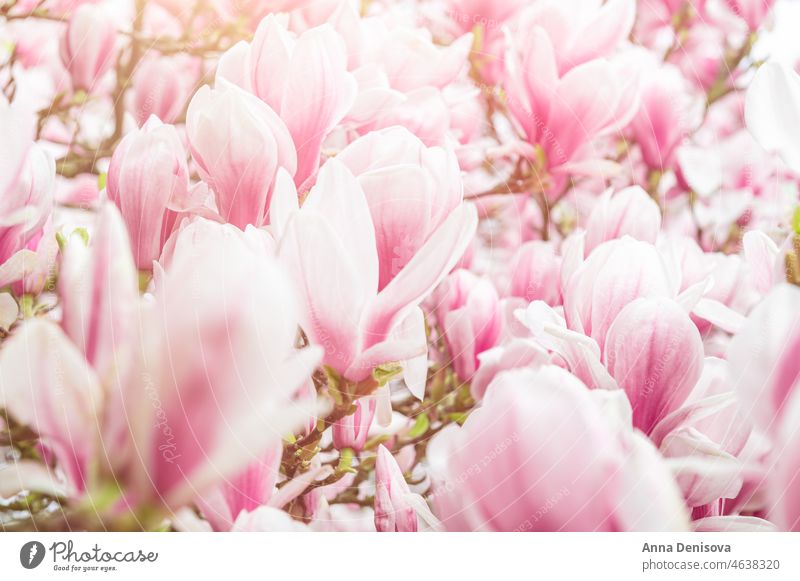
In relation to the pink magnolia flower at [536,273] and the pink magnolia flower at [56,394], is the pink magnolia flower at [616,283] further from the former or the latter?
the pink magnolia flower at [56,394]

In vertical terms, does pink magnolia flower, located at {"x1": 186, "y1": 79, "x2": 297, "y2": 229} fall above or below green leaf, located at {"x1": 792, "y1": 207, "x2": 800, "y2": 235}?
above

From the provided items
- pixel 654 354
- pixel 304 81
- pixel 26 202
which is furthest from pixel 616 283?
pixel 26 202

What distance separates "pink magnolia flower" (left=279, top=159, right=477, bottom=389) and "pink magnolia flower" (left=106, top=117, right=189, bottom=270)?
0.06 metres

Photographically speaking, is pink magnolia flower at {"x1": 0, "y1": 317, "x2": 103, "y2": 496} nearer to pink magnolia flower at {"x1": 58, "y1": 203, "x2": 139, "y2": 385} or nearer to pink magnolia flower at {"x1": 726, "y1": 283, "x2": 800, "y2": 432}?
pink magnolia flower at {"x1": 58, "y1": 203, "x2": 139, "y2": 385}

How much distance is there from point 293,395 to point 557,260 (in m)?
0.13

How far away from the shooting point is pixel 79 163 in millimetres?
302

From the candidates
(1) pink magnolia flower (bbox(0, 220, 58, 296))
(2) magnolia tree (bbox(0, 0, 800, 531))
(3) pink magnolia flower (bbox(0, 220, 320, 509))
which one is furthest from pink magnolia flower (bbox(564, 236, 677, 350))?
(1) pink magnolia flower (bbox(0, 220, 58, 296))

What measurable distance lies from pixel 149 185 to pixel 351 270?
3.5 inches

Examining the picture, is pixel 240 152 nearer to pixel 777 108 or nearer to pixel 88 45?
pixel 88 45

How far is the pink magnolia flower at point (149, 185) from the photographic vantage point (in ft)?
0.84

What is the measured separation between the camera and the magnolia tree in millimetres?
234
